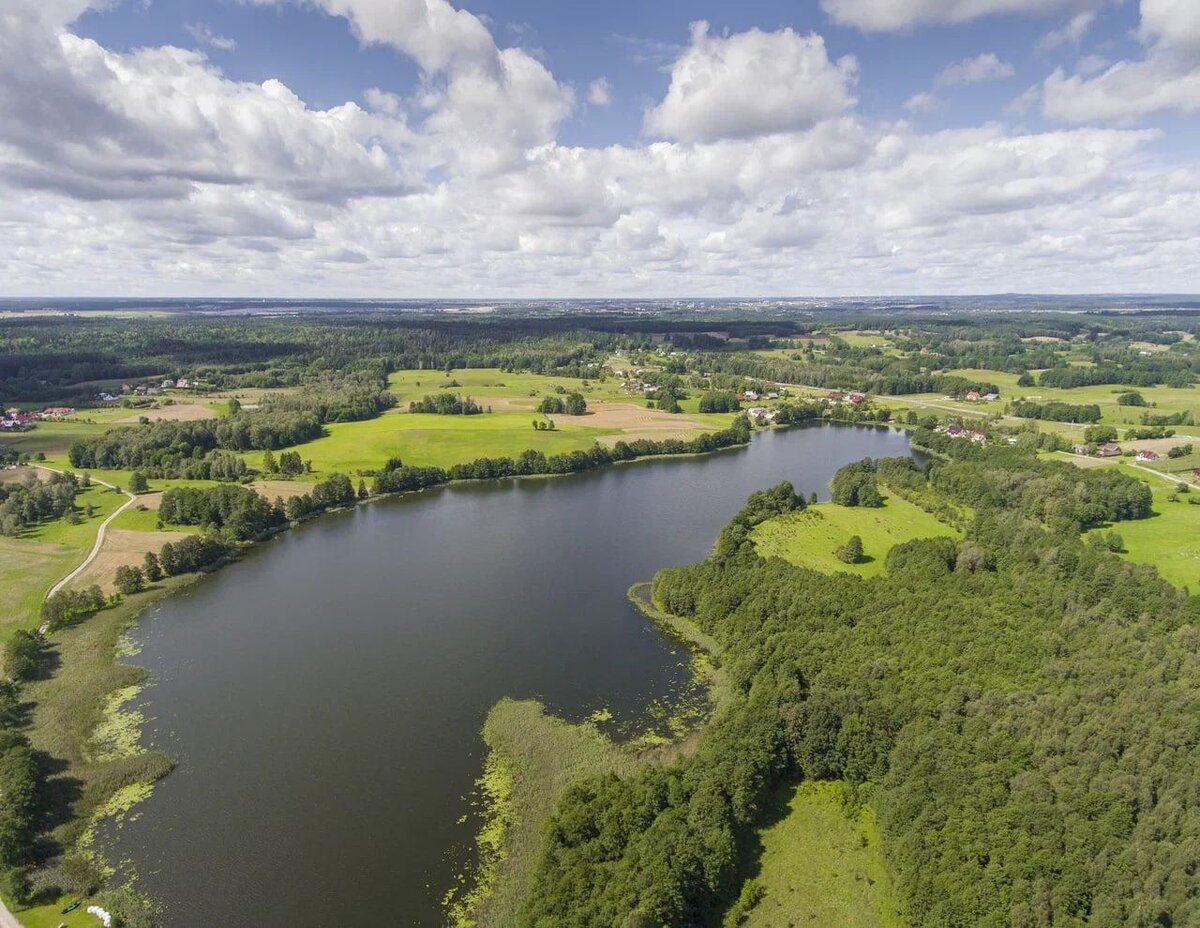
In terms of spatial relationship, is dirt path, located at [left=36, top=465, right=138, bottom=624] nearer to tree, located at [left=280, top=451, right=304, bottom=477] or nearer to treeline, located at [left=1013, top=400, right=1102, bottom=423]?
tree, located at [left=280, top=451, right=304, bottom=477]

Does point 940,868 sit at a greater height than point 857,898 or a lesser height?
greater

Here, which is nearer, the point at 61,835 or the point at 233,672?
the point at 61,835

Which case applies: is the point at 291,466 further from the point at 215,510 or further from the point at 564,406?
the point at 564,406

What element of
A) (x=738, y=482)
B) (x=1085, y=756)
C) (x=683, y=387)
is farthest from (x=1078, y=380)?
(x=1085, y=756)

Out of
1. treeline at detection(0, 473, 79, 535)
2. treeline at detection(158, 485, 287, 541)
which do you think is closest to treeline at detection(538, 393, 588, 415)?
treeline at detection(158, 485, 287, 541)

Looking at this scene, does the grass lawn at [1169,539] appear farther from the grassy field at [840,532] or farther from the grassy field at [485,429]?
the grassy field at [485,429]

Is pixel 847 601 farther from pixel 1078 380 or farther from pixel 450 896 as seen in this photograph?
pixel 1078 380

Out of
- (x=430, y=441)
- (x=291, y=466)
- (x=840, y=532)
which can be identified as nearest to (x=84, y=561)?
(x=291, y=466)
